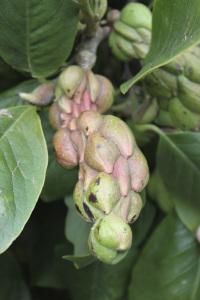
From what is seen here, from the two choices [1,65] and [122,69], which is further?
[122,69]

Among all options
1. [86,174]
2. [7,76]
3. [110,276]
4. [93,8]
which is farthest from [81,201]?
[110,276]

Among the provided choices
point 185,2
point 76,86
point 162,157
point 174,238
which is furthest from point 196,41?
point 174,238

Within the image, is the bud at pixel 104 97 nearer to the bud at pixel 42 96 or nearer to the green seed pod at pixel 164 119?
the bud at pixel 42 96

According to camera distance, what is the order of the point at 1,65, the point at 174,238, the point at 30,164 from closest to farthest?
the point at 30,164 < the point at 1,65 < the point at 174,238

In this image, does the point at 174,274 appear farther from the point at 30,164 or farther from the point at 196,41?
the point at 196,41

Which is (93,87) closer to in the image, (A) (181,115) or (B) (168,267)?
(A) (181,115)
